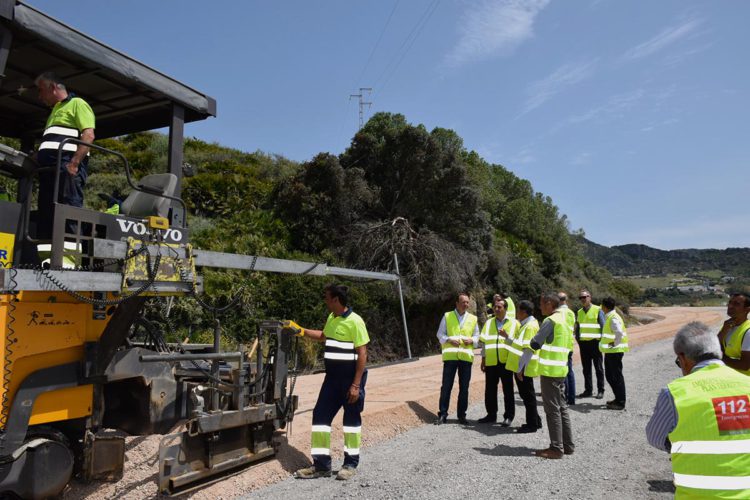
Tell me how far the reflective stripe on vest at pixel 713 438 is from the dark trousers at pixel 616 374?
6.76 m

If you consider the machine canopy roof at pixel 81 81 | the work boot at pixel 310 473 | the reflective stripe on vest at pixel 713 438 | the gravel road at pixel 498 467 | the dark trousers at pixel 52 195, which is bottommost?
the gravel road at pixel 498 467

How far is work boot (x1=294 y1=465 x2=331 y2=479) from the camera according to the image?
5406 millimetres

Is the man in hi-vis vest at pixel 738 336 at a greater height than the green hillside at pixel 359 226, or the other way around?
the green hillside at pixel 359 226

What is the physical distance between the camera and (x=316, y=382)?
10953 millimetres

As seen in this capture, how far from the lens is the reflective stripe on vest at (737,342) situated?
18.0 feet

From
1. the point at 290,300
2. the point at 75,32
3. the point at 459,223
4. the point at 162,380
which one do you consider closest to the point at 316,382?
the point at 290,300

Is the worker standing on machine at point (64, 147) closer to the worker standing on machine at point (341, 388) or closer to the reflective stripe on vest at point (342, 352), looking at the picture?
the worker standing on machine at point (341, 388)

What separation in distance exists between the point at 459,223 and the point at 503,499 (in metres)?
15.1

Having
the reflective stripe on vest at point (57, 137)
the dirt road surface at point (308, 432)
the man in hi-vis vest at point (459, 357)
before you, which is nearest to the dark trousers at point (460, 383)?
the man in hi-vis vest at point (459, 357)

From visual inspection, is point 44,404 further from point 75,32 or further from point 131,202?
point 75,32

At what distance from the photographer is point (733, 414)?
260cm

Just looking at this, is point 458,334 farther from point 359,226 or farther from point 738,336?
point 359,226

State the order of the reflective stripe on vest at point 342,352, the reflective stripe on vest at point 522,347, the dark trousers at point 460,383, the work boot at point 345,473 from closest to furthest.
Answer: the work boot at point 345,473, the reflective stripe on vest at point 342,352, the reflective stripe on vest at point 522,347, the dark trousers at point 460,383

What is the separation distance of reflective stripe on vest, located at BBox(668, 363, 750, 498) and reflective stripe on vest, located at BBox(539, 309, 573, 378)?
370 cm
